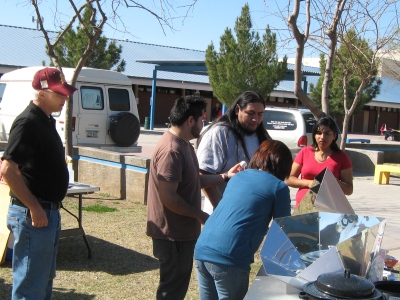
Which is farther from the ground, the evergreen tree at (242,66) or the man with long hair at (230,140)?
the evergreen tree at (242,66)

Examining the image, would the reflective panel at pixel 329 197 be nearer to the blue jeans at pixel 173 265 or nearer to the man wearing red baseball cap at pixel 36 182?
the blue jeans at pixel 173 265

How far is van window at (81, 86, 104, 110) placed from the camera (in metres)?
14.3

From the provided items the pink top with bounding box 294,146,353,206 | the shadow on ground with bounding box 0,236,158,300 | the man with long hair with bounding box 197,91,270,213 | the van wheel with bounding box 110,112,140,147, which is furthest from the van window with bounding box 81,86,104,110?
the man with long hair with bounding box 197,91,270,213

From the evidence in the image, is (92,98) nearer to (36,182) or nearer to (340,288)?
(36,182)

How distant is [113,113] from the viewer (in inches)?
584

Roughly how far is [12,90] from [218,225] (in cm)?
1299

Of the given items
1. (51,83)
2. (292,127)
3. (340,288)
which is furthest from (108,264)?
(292,127)

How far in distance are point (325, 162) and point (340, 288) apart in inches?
126

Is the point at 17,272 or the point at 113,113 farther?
the point at 113,113

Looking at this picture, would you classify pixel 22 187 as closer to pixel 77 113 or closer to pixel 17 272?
pixel 17 272

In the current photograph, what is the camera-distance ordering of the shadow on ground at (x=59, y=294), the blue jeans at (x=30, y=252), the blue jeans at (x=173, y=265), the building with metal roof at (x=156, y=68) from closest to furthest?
the blue jeans at (x=30, y=252) → the blue jeans at (x=173, y=265) → the shadow on ground at (x=59, y=294) → the building with metal roof at (x=156, y=68)

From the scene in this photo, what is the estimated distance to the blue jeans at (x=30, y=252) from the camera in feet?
11.9

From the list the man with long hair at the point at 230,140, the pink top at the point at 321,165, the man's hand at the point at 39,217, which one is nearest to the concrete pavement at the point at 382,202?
the pink top at the point at 321,165

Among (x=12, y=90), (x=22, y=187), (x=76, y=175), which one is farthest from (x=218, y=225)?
(x=12, y=90)
